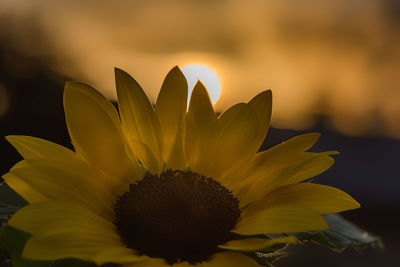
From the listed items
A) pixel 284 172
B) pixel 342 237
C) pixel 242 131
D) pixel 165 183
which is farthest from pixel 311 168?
pixel 342 237

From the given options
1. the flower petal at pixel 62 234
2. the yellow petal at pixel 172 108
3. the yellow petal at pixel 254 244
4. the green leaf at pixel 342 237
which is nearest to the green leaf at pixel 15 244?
the flower petal at pixel 62 234

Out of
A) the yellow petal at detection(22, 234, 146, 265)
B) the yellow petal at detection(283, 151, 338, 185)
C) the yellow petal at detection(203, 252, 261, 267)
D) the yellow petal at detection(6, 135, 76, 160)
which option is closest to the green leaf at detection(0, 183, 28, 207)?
the yellow petal at detection(6, 135, 76, 160)

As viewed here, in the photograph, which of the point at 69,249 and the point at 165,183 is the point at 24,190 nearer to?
the point at 69,249

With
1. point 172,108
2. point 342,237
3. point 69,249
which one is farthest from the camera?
point 342,237

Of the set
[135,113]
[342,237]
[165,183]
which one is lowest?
[342,237]

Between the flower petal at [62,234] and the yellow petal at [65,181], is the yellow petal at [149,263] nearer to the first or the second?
the flower petal at [62,234]

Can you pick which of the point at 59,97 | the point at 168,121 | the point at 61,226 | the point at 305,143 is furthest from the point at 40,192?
the point at 59,97
